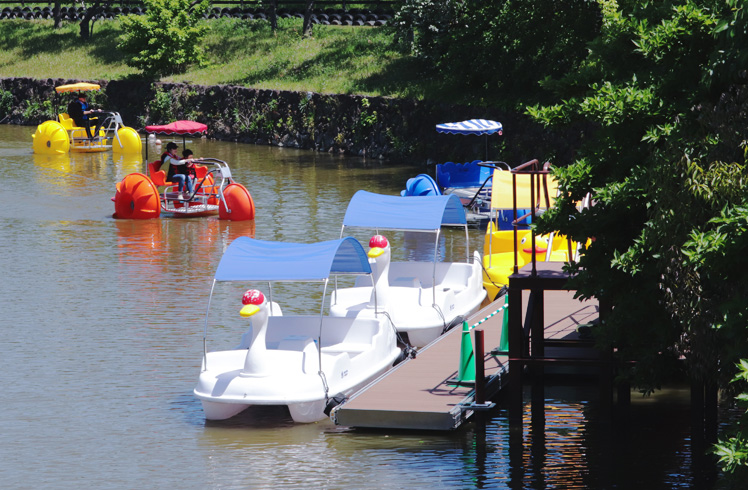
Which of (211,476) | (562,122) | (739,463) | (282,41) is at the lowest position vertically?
(211,476)

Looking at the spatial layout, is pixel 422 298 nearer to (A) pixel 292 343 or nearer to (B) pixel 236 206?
(A) pixel 292 343

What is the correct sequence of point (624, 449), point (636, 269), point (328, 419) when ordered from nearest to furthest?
1. point (636, 269)
2. point (624, 449)
3. point (328, 419)

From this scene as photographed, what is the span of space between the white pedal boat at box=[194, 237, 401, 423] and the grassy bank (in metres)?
27.2

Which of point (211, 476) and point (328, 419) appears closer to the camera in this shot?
point (211, 476)

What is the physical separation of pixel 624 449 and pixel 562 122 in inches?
160

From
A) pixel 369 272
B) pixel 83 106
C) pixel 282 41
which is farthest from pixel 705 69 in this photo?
pixel 282 41

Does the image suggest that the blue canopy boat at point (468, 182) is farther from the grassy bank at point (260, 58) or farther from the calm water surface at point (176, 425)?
the grassy bank at point (260, 58)

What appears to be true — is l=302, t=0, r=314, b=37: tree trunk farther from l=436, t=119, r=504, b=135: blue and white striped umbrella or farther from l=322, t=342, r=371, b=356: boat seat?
l=322, t=342, r=371, b=356: boat seat

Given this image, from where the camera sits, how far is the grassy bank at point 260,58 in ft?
156

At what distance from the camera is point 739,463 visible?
8547 millimetres

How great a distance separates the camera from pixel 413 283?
20.2 m

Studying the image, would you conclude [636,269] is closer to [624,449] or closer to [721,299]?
[721,299]

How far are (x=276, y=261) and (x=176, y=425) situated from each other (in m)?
2.54

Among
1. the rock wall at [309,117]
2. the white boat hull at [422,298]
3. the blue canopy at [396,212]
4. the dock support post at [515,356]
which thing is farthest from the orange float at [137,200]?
the dock support post at [515,356]
